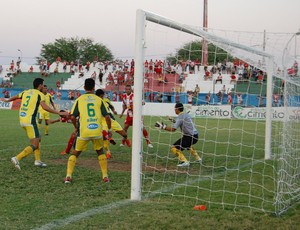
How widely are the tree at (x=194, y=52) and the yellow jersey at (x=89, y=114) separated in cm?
151

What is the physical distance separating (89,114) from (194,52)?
213cm

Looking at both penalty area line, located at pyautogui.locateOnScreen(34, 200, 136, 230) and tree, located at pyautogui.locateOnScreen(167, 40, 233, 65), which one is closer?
penalty area line, located at pyautogui.locateOnScreen(34, 200, 136, 230)

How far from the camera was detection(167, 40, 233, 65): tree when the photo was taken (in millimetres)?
7941

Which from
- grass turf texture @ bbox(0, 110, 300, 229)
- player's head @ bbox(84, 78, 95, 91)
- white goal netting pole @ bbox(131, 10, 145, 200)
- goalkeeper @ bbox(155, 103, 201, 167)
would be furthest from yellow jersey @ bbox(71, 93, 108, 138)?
goalkeeper @ bbox(155, 103, 201, 167)

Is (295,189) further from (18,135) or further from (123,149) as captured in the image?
(18,135)

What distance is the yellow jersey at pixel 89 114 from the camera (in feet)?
26.9

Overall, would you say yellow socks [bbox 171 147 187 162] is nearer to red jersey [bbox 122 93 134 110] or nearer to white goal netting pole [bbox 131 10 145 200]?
white goal netting pole [bbox 131 10 145 200]

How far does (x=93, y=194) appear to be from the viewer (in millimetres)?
7309

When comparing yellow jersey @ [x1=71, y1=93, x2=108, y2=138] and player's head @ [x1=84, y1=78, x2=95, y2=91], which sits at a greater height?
player's head @ [x1=84, y1=78, x2=95, y2=91]

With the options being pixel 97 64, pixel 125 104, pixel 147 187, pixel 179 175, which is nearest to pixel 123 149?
pixel 125 104

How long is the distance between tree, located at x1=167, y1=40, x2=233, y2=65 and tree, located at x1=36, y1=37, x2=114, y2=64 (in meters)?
72.7

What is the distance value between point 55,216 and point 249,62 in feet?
18.6

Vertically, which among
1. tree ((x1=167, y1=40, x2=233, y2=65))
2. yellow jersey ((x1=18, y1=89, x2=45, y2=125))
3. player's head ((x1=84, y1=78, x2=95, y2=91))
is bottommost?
yellow jersey ((x1=18, y1=89, x2=45, y2=125))

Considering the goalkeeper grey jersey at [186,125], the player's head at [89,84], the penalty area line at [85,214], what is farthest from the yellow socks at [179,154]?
the penalty area line at [85,214]
